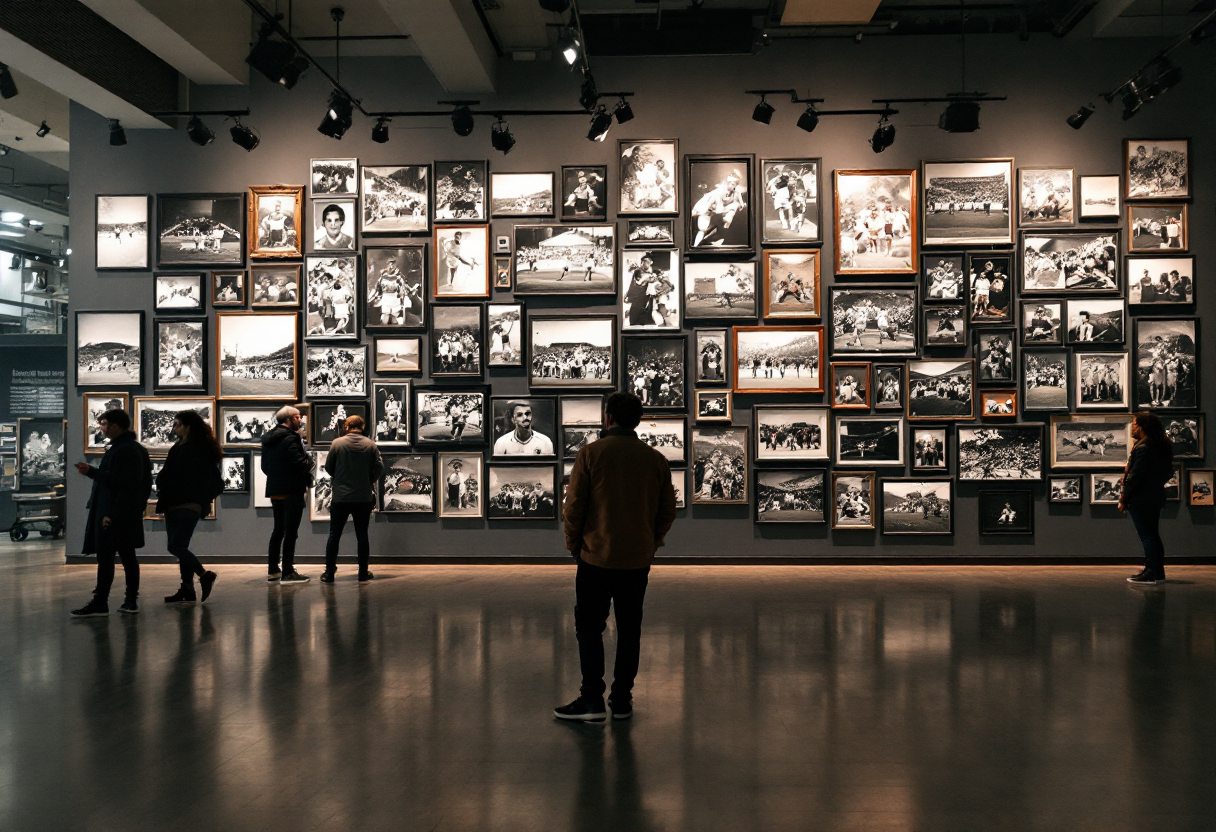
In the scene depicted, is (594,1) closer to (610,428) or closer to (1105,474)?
(610,428)

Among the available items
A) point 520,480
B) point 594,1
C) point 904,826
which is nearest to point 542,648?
point 904,826

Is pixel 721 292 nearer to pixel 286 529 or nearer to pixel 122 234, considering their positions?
pixel 286 529

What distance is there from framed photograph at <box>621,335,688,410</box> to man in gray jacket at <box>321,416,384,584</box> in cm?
375

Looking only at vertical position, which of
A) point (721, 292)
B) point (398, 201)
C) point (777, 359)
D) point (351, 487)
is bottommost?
point (351, 487)

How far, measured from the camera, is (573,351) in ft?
40.8

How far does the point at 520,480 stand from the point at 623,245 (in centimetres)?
365

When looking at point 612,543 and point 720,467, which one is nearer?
point 612,543

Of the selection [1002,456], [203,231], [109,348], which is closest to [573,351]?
[203,231]

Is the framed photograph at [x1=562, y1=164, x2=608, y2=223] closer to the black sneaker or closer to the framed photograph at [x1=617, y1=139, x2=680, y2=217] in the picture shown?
the framed photograph at [x1=617, y1=139, x2=680, y2=217]

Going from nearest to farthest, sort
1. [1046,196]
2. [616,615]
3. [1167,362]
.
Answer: [616,615] < [1167,362] < [1046,196]

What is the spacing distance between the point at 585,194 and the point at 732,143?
223 centimetres

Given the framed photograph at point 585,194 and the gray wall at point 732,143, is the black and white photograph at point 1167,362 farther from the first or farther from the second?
the framed photograph at point 585,194

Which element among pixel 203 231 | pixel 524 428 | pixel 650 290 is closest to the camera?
pixel 650 290

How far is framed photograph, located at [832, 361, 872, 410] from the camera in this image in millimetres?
12250
